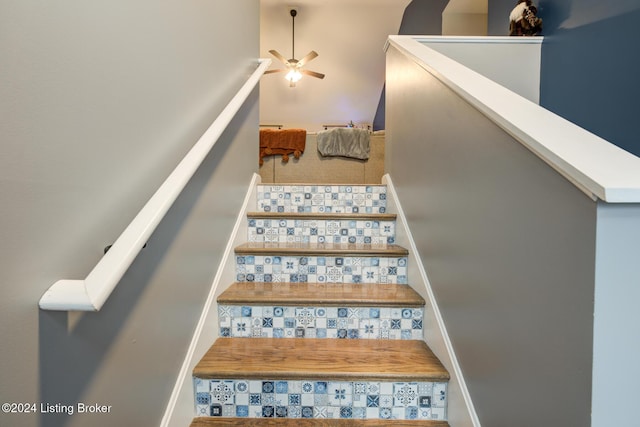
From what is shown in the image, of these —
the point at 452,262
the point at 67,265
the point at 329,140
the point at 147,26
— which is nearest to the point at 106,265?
the point at 67,265

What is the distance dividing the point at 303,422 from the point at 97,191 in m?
0.94

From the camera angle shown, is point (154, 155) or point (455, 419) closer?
point (154, 155)

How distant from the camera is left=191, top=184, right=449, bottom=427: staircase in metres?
1.24

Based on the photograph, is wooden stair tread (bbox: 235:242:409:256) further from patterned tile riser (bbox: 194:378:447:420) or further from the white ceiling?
the white ceiling

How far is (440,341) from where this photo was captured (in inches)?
52.1

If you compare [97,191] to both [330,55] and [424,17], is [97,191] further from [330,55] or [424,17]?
[330,55]

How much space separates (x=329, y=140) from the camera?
358 cm

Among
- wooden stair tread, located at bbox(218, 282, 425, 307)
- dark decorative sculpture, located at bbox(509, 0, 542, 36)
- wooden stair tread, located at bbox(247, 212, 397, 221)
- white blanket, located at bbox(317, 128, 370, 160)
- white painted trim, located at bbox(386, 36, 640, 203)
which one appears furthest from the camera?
white blanket, located at bbox(317, 128, 370, 160)

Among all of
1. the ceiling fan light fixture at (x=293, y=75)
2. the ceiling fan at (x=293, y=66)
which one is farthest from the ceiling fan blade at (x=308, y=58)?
the ceiling fan light fixture at (x=293, y=75)

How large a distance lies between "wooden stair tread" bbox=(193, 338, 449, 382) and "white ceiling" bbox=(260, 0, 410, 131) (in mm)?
4902

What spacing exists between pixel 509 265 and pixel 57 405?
98 cm

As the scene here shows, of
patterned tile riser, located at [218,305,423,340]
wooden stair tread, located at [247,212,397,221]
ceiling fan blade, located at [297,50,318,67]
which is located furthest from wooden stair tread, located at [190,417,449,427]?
ceiling fan blade, located at [297,50,318,67]

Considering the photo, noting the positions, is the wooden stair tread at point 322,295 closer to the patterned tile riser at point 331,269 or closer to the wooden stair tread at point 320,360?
the patterned tile riser at point 331,269

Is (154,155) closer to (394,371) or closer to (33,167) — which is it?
(33,167)
